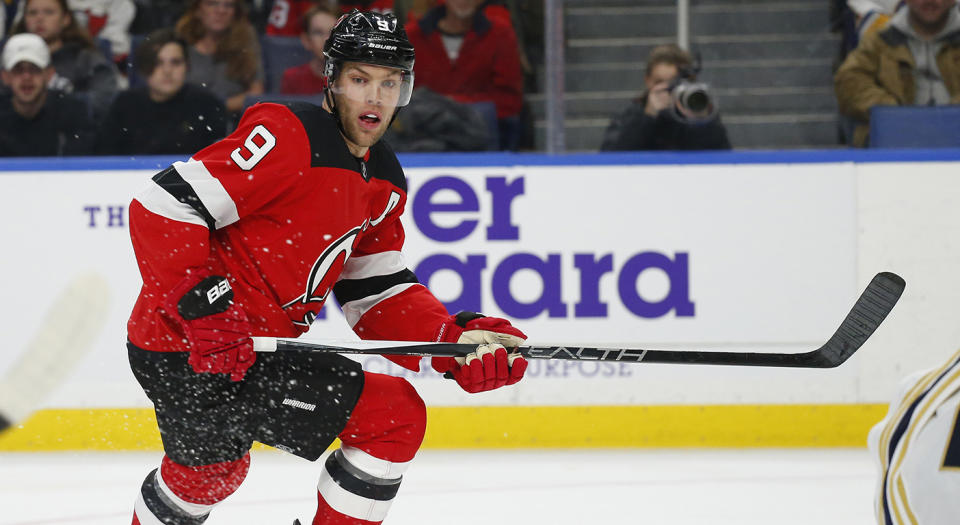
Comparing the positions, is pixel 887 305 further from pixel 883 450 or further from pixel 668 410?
pixel 668 410

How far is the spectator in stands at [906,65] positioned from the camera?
4.25 m

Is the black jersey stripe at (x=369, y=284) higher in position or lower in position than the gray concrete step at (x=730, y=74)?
lower

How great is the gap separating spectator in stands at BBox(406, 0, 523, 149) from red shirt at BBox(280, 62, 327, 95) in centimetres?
35

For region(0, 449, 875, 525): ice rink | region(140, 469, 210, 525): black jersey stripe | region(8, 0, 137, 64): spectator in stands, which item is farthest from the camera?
region(8, 0, 137, 64): spectator in stands

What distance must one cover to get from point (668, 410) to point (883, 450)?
2.87 meters

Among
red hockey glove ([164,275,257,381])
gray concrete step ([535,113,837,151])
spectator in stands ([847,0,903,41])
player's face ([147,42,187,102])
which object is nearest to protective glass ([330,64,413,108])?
red hockey glove ([164,275,257,381])

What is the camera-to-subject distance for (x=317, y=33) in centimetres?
444

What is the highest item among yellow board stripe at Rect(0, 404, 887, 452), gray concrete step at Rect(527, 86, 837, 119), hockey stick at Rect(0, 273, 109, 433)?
gray concrete step at Rect(527, 86, 837, 119)

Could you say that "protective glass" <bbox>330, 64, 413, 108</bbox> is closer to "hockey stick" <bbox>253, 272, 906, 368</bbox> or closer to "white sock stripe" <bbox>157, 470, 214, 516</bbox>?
"hockey stick" <bbox>253, 272, 906, 368</bbox>

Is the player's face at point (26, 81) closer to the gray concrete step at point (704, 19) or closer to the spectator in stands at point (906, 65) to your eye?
the gray concrete step at point (704, 19)

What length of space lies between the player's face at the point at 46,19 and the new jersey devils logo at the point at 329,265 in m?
2.51

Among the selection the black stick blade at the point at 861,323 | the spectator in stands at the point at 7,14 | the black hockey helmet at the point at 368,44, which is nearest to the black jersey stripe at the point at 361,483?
the black hockey helmet at the point at 368,44

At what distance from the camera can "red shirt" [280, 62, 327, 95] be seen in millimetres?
4355

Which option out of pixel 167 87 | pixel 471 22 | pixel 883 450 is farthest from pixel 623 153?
pixel 883 450
